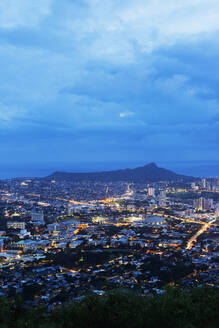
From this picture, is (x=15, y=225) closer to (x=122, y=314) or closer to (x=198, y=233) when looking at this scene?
(x=198, y=233)

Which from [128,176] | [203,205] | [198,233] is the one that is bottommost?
[198,233]

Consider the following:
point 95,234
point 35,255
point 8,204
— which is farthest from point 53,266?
point 8,204

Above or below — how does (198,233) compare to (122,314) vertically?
below

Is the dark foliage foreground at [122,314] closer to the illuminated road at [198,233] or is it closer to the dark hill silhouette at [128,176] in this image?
the illuminated road at [198,233]

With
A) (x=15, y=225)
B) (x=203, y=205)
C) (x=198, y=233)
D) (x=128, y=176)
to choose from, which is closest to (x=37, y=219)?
(x=15, y=225)

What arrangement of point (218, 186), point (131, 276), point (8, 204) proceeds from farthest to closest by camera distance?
1. point (218, 186)
2. point (8, 204)
3. point (131, 276)

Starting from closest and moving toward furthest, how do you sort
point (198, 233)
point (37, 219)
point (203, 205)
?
1. point (198, 233)
2. point (37, 219)
3. point (203, 205)

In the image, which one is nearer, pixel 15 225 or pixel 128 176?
pixel 15 225

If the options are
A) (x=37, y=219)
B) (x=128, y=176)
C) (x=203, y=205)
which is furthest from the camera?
(x=128, y=176)

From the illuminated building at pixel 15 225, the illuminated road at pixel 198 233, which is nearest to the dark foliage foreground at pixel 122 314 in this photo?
the illuminated road at pixel 198 233

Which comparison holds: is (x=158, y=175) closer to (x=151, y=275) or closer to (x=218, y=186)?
(x=218, y=186)
